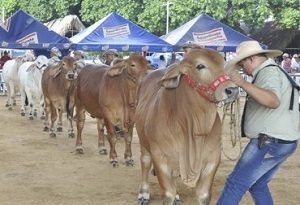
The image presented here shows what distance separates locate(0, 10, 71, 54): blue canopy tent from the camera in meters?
15.8

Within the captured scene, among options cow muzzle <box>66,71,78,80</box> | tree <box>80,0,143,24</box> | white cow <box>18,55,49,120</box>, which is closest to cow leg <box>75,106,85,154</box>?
cow muzzle <box>66,71,78,80</box>

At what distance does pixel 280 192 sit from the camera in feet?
22.2

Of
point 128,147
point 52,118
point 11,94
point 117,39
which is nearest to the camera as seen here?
point 128,147

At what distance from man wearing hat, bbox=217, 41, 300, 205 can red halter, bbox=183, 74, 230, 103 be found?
0.11 meters

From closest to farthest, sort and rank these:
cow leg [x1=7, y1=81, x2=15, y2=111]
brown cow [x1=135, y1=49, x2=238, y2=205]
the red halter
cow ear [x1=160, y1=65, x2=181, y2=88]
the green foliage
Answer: the red halter, brown cow [x1=135, y1=49, x2=238, y2=205], cow ear [x1=160, y1=65, x2=181, y2=88], cow leg [x1=7, y1=81, x2=15, y2=111], the green foliage

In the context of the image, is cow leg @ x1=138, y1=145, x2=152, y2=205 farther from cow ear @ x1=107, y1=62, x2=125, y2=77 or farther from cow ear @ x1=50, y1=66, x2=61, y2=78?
cow ear @ x1=50, y1=66, x2=61, y2=78

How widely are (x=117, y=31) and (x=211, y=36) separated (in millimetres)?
2664

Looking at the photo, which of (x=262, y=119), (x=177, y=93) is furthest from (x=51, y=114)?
(x=262, y=119)

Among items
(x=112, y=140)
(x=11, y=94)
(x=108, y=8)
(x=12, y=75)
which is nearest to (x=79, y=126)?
(x=112, y=140)

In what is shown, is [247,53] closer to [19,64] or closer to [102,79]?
[102,79]

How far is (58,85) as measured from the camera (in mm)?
11281

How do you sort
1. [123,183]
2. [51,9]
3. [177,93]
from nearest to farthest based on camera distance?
[177,93] < [123,183] < [51,9]

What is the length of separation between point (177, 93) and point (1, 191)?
3.05m

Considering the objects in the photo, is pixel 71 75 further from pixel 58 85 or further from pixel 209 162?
pixel 209 162
